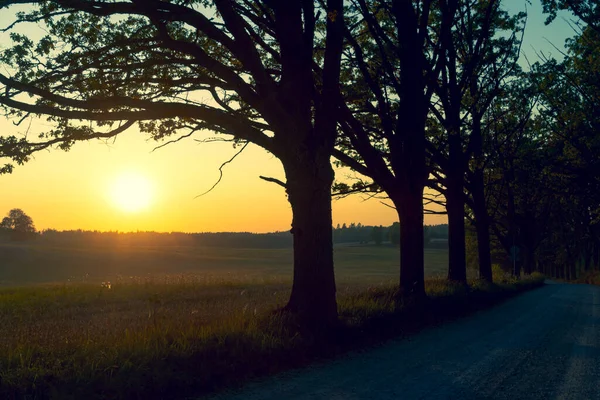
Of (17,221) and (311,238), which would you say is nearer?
(311,238)

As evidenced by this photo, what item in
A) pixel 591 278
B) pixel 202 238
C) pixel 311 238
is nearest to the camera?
pixel 311 238

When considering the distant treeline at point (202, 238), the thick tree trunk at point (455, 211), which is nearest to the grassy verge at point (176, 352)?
the thick tree trunk at point (455, 211)

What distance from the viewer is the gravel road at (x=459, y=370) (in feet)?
19.7

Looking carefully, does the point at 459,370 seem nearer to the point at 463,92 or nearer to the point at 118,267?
the point at 463,92

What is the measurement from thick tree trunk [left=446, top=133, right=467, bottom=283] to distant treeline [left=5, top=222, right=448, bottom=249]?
91.5 meters

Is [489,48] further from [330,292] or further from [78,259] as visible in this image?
[78,259]

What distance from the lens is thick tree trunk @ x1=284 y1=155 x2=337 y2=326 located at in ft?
30.3

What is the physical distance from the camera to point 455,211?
70.6ft

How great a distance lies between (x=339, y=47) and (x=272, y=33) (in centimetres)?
311

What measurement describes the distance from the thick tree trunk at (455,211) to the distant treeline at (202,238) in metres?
91.5

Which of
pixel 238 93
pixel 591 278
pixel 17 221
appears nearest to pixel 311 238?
pixel 238 93

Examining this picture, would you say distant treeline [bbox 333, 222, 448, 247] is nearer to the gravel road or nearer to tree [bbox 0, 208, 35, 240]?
tree [bbox 0, 208, 35, 240]

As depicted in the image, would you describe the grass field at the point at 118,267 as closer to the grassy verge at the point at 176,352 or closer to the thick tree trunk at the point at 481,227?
the thick tree trunk at the point at 481,227

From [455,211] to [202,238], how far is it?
405ft
